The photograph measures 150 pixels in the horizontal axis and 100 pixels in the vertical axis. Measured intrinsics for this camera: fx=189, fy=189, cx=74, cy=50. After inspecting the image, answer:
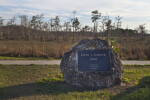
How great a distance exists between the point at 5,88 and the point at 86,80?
9.19 ft

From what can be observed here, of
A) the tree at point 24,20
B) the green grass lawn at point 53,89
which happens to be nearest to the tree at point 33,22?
the tree at point 24,20

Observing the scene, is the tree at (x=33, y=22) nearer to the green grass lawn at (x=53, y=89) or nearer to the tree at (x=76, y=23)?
the tree at (x=76, y=23)

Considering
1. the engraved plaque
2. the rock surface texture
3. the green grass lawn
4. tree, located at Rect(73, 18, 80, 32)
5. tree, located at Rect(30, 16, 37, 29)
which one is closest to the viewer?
the green grass lawn

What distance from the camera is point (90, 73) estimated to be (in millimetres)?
6828

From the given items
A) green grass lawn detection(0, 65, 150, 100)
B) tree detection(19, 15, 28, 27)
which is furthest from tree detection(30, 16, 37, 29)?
green grass lawn detection(0, 65, 150, 100)

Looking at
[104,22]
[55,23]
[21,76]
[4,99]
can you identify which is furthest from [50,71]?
[55,23]

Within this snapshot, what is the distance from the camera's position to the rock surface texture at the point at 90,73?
6805 millimetres

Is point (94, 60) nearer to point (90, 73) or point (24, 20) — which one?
point (90, 73)

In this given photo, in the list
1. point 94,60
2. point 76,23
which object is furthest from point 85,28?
point 94,60

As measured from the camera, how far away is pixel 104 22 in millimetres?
30250

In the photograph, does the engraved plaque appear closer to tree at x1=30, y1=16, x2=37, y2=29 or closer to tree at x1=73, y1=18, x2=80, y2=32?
tree at x1=73, y1=18, x2=80, y2=32

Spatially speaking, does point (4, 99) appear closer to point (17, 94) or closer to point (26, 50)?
point (17, 94)

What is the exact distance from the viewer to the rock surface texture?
Answer: 6805 millimetres

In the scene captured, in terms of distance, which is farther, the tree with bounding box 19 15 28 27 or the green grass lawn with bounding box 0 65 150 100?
the tree with bounding box 19 15 28 27
